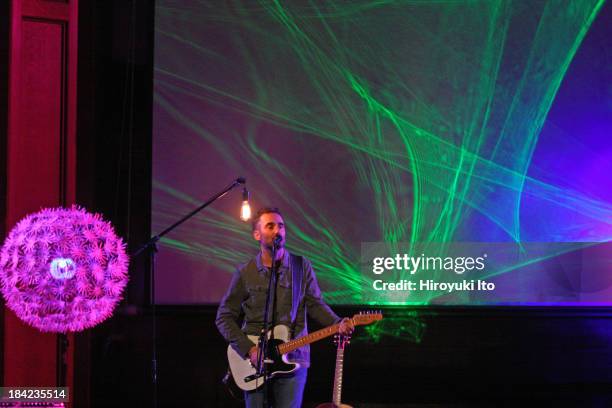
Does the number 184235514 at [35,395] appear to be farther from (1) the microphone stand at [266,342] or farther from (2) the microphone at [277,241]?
(2) the microphone at [277,241]

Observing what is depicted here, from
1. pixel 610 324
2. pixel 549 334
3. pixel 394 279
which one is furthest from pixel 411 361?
pixel 610 324

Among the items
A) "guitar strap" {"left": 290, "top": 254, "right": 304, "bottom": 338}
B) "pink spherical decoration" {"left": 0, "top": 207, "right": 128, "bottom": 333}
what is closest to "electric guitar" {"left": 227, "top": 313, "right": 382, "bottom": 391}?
"guitar strap" {"left": 290, "top": 254, "right": 304, "bottom": 338}

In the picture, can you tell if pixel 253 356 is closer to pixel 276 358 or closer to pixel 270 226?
pixel 276 358

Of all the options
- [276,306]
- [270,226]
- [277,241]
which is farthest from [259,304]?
[277,241]

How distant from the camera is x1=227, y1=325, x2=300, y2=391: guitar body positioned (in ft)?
11.0

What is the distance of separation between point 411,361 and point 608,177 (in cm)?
217

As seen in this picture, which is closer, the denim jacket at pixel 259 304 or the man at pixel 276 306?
the man at pixel 276 306

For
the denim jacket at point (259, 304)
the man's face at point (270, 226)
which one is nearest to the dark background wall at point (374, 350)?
the denim jacket at point (259, 304)

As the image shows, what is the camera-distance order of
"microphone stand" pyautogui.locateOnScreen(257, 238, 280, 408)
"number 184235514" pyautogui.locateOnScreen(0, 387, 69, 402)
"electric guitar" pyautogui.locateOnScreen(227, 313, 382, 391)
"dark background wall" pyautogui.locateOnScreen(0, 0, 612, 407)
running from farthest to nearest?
"dark background wall" pyautogui.locateOnScreen(0, 0, 612, 407)
"number 184235514" pyautogui.locateOnScreen(0, 387, 69, 402)
"electric guitar" pyautogui.locateOnScreen(227, 313, 382, 391)
"microphone stand" pyautogui.locateOnScreen(257, 238, 280, 408)

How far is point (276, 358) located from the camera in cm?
335

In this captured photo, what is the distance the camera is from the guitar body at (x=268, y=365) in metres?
3.34

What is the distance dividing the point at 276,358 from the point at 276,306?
288mm

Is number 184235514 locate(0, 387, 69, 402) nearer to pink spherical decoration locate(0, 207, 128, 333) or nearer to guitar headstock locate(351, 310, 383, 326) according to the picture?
pink spherical decoration locate(0, 207, 128, 333)

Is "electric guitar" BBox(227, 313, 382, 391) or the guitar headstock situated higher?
the guitar headstock
